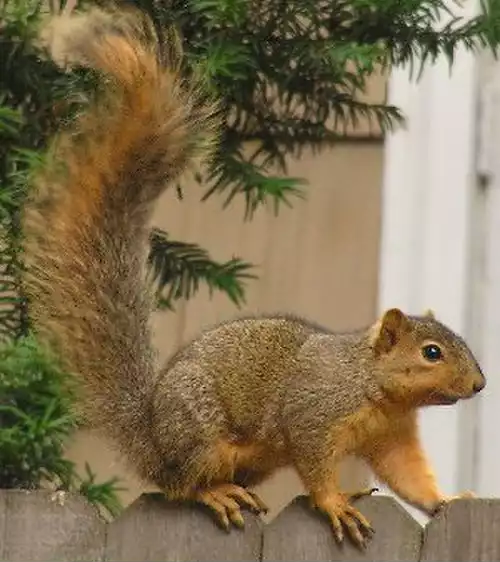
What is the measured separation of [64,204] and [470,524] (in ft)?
1.58

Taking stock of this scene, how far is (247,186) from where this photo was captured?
1.81 m

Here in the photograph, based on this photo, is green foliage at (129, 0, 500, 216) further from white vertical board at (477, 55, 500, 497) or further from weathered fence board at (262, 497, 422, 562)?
white vertical board at (477, 55, 500, 497)

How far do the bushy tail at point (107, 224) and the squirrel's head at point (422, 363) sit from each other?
0.23m

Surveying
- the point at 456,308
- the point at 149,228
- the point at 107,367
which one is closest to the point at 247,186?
the point at 149,228

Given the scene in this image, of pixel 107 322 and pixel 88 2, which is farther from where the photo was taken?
pixel 88 2

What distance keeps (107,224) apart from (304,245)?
3.18 feet

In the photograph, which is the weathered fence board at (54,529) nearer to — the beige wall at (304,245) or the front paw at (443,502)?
the front paw at (443,502)

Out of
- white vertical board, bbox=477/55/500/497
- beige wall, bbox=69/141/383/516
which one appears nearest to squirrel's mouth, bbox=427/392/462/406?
white vertical board, bbox=477/55/500/497

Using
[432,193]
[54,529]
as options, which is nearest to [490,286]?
[432,193]

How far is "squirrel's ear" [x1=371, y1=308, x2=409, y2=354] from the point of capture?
5.19 ft

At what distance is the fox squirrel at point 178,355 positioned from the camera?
1.51 meters

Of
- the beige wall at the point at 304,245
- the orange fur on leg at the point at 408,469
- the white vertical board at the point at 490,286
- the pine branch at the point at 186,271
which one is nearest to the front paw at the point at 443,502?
the orange fur on leg at the point at 408,469

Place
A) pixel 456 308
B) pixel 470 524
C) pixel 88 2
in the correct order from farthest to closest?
pixel 456 308 < pixel 88 2 < pixel 470 524

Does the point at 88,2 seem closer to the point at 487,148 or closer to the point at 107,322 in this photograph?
the point at 107,322
